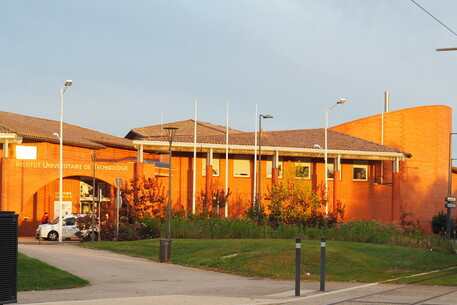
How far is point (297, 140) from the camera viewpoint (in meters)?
68.2

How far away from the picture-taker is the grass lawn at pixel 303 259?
2261 cm

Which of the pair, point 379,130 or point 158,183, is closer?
point 158,183

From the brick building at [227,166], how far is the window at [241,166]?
83 millimetres

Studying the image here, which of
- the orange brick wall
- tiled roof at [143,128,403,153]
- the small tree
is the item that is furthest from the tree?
the small tree

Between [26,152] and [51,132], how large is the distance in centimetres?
469

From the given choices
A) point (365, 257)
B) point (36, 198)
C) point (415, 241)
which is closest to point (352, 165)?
point (36, 198)

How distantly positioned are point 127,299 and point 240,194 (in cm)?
5084

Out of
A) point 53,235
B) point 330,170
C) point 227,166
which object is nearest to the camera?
point 53,235

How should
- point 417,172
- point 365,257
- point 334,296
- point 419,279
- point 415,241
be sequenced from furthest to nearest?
point 417,172 → point 415,241 → point 365,257 → point 419,279 → point 334,296

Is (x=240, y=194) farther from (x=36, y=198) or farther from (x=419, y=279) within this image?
(x=419, y=279)

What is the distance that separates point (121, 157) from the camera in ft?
236

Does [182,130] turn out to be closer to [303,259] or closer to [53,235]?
[53,235]

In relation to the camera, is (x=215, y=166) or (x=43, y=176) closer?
(x=43, y=176)

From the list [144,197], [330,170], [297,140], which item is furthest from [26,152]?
[330,170]
